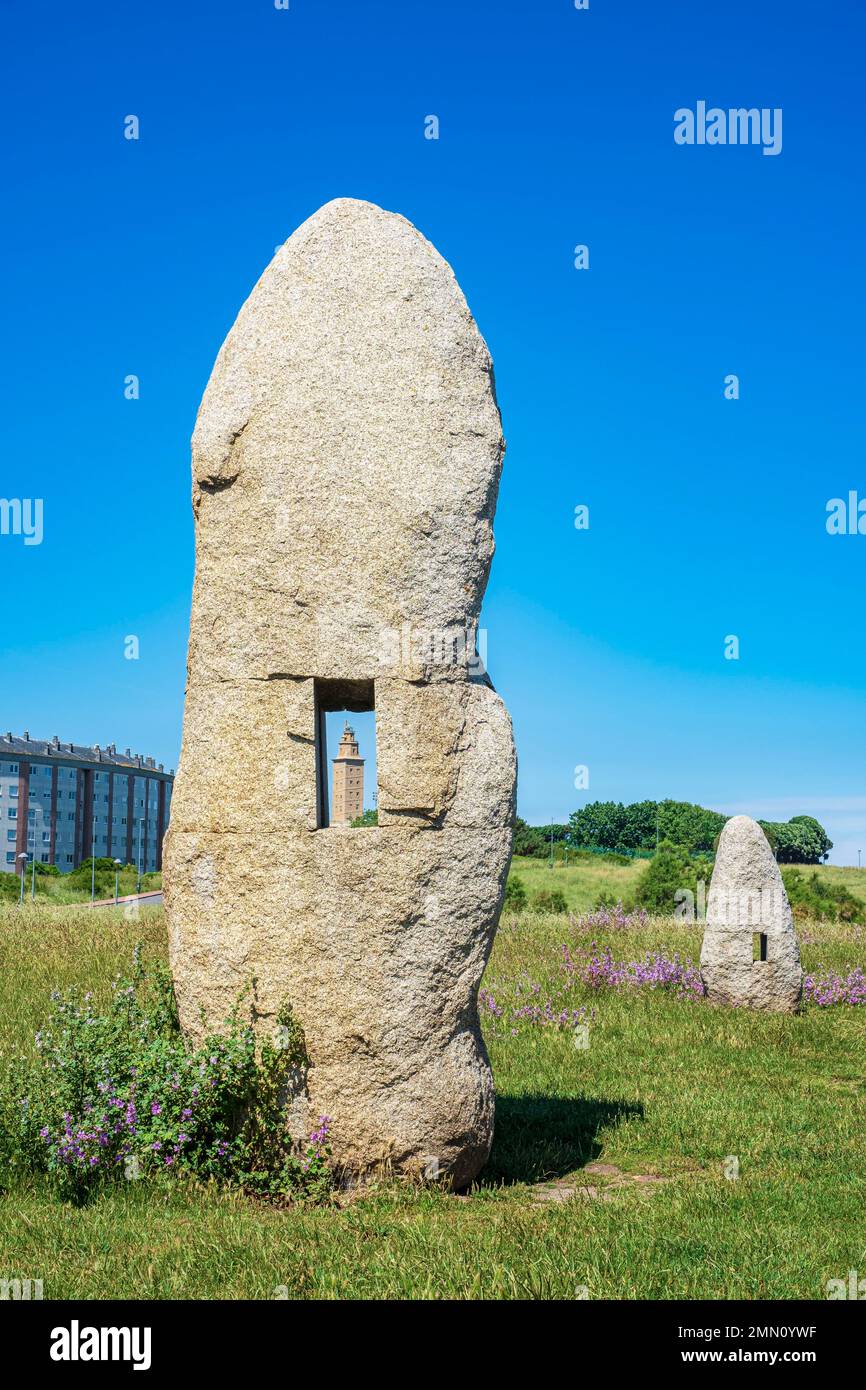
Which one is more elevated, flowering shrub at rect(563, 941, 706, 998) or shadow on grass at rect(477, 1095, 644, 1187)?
flowering shrub at rect(563, 941, 706, 998)

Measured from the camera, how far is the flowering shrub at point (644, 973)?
14797 millimetres

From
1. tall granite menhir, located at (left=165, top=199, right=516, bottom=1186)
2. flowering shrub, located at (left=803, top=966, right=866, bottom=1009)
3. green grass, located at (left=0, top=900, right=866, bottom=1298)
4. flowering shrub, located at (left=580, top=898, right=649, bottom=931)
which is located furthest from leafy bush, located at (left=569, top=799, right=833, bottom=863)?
tall granite menhir, located at (left=165, top=199, right=516, bottom=1186)

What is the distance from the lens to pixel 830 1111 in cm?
993

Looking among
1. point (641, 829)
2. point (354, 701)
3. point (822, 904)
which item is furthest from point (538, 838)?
point (354, 701)

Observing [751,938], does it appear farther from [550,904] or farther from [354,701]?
[550,904]

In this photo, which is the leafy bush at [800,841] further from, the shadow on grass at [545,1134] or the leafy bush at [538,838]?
the shadow on grass at [545,1134]

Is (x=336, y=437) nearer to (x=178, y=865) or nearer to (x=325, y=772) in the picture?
(x=325, y=772)

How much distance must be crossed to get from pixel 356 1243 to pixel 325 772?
2.91m

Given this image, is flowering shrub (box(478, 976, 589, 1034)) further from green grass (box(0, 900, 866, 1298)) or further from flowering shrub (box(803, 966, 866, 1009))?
flowering shrub (box(803, 966, 866, 1009))

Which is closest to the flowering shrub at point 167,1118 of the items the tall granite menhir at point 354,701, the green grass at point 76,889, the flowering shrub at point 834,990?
the tall granite menhir at point 354,701

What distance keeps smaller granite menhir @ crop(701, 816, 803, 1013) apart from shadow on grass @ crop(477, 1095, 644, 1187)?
4794 mm

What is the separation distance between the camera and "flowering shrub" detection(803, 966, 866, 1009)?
15.0m

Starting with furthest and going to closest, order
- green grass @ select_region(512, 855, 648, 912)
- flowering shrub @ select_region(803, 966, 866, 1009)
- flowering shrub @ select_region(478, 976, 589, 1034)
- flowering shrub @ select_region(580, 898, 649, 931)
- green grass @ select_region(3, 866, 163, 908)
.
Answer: green grass @ select_region(512, 855, 648, 912), green grass @ select_region(3, 866, 163, 908), flowering shrub @ select_region(580, 898, 649, 931), flowering shrub @ select_region(803, 966, 866, 1009), flowering shrub @ select_region(478, 976, 589, 1034)

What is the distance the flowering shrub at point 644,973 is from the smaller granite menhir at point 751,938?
16.7 inches
